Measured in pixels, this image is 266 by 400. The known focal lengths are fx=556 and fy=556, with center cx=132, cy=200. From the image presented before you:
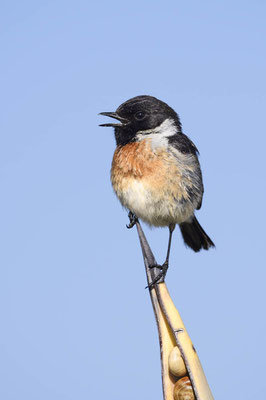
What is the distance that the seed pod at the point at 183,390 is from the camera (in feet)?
8.89

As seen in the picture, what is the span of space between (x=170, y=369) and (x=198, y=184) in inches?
98.5

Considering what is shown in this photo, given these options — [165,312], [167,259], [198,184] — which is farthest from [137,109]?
[165,312]

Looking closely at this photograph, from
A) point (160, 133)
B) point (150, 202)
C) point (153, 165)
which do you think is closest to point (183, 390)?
point (150, 202)

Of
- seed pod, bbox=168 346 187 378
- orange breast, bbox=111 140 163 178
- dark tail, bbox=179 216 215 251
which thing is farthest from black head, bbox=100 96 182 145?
seed pod, bbox=168 346 187 378

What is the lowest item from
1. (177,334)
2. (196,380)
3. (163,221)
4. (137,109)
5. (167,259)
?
(196,380)

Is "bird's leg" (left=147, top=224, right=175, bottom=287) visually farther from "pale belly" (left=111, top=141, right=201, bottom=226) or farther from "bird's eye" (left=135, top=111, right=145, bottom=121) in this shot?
"bird's eye" (left=135, top=111, right=145, bottom=121)

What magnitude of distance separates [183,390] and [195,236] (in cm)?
303

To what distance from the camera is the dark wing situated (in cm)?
488

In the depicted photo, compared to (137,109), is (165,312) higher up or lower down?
lower down

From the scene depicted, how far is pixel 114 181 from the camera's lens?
4.83 meters

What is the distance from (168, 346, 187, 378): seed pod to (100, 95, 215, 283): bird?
168cm

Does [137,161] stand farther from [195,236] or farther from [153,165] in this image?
[195,236]

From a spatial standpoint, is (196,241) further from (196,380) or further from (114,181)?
(196,380)

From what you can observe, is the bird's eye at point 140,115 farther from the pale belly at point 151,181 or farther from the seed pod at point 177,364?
the seed pod at point 177,364
